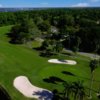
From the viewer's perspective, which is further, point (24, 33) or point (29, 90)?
point (24, 33)

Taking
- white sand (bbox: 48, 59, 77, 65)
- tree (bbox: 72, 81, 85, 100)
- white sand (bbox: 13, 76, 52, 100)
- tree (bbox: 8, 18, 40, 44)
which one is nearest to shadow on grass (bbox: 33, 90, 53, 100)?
white sand (bbox: 13, 76, 52, 100)

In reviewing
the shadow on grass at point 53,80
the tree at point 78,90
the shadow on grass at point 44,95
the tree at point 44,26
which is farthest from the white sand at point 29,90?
the tree at point 44,26

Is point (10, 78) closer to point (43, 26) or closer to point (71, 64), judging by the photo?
point (71, 64)

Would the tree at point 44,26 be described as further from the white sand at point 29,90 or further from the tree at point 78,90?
the tree at point 78,90

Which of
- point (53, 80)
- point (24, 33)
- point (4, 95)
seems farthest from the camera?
point (24, 33)

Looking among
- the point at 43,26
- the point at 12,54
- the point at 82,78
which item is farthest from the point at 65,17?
the point at 82,78

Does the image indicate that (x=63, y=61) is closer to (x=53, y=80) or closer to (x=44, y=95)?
(x=53, y=80)

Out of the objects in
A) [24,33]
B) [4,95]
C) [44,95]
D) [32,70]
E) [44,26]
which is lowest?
[4,95]

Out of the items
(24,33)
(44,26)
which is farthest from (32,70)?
(44,26)
